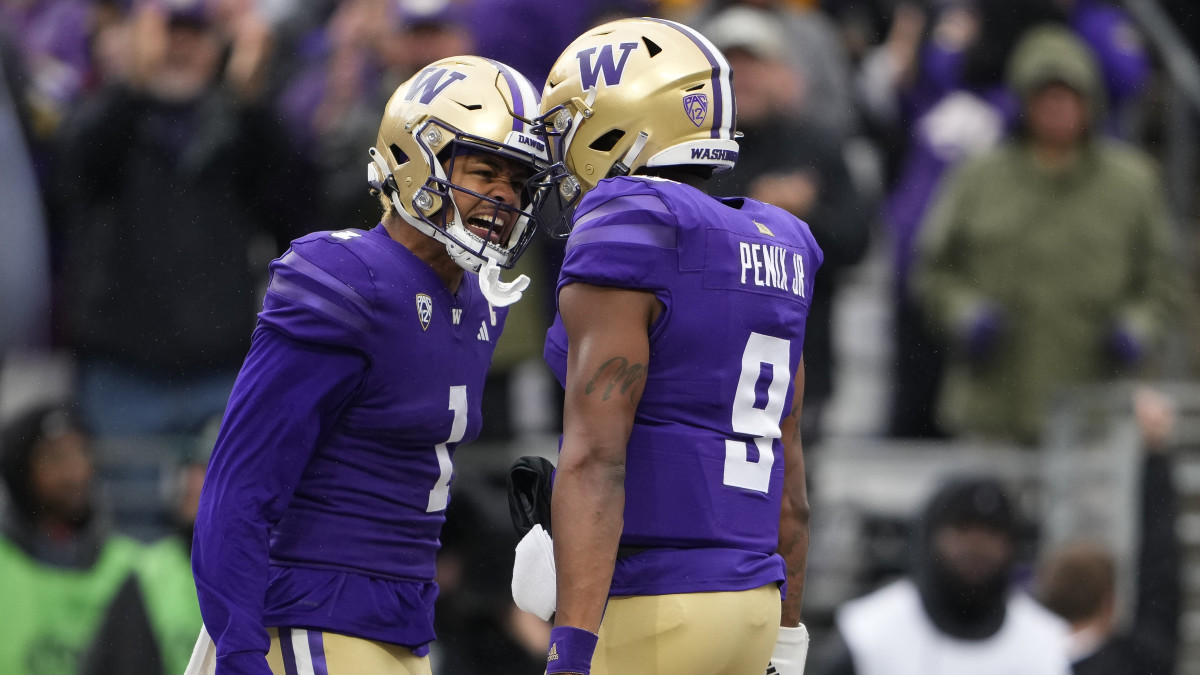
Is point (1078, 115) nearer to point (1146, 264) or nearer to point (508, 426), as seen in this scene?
point (1146, 264)

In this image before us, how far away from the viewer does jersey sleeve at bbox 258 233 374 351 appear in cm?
417

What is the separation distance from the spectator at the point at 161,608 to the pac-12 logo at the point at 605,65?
12.0ft

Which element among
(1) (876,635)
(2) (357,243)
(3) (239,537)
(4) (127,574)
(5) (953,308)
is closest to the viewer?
(3) (239,537)

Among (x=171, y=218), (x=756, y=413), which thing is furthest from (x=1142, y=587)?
(x=171, y=218)

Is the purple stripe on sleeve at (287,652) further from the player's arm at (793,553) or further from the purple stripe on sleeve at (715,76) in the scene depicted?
the purple stripe on sleeve at (715,76)

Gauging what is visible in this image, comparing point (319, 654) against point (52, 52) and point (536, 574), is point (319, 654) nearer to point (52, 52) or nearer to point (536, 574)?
point (536, 574)

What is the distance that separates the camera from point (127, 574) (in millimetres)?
7562

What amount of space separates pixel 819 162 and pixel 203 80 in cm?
253

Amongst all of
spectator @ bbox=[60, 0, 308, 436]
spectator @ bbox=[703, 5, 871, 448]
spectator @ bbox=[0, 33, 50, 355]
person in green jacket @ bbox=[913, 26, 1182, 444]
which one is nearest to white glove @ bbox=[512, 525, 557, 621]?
spectator @ bbox=[703, 5, 871, 448]

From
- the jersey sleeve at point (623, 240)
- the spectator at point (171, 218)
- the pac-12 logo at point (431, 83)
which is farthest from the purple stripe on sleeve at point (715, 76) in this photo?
the spectator at point (171, 218)

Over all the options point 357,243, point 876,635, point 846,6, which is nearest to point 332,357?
point 357,243

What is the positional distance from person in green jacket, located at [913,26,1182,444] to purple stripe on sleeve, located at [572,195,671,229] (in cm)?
461

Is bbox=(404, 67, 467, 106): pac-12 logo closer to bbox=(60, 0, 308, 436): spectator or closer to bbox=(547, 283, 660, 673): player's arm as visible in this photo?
bbox=(547, 283, 660, 673): player's arm

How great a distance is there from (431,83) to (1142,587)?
435cm
